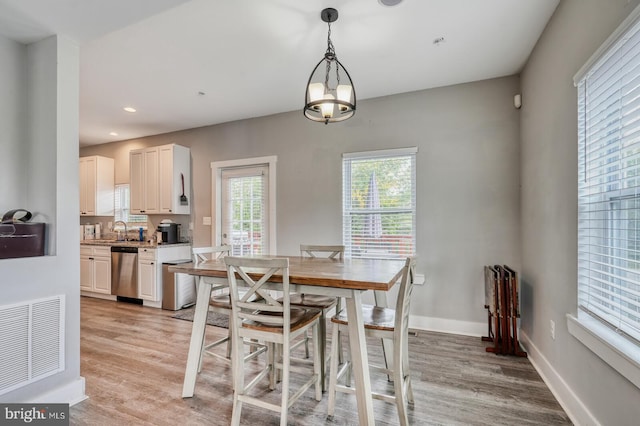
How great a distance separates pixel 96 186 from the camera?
18.5ft

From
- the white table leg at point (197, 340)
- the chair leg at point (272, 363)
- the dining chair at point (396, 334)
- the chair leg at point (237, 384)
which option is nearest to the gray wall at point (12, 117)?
the white table leg at point (197, 340)

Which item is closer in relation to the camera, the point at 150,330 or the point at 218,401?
the point at 218,401

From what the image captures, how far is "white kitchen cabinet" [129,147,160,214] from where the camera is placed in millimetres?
5020

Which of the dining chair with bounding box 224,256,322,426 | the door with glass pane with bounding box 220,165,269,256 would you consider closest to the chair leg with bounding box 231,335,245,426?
the dining chair with bounding box 224,256,322,426

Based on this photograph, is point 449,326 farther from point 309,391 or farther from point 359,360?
point 359,360

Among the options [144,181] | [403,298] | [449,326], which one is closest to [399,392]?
[403,298]

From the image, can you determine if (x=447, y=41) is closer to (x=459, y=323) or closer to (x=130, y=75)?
(x=459, y=323)

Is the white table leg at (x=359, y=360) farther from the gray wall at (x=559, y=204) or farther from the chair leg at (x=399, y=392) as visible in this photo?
the gray wall at (x=559, y=204)

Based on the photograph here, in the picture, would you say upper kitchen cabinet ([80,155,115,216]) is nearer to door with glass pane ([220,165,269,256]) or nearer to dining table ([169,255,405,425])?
door with glass pane ([220,165,269,256])

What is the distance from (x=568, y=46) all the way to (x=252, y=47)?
234cm

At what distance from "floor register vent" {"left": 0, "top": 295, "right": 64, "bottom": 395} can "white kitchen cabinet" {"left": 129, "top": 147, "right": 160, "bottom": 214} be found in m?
3.12

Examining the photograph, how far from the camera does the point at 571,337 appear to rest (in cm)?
203

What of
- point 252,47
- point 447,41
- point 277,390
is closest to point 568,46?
point 447,41

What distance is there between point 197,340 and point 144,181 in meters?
3.74
